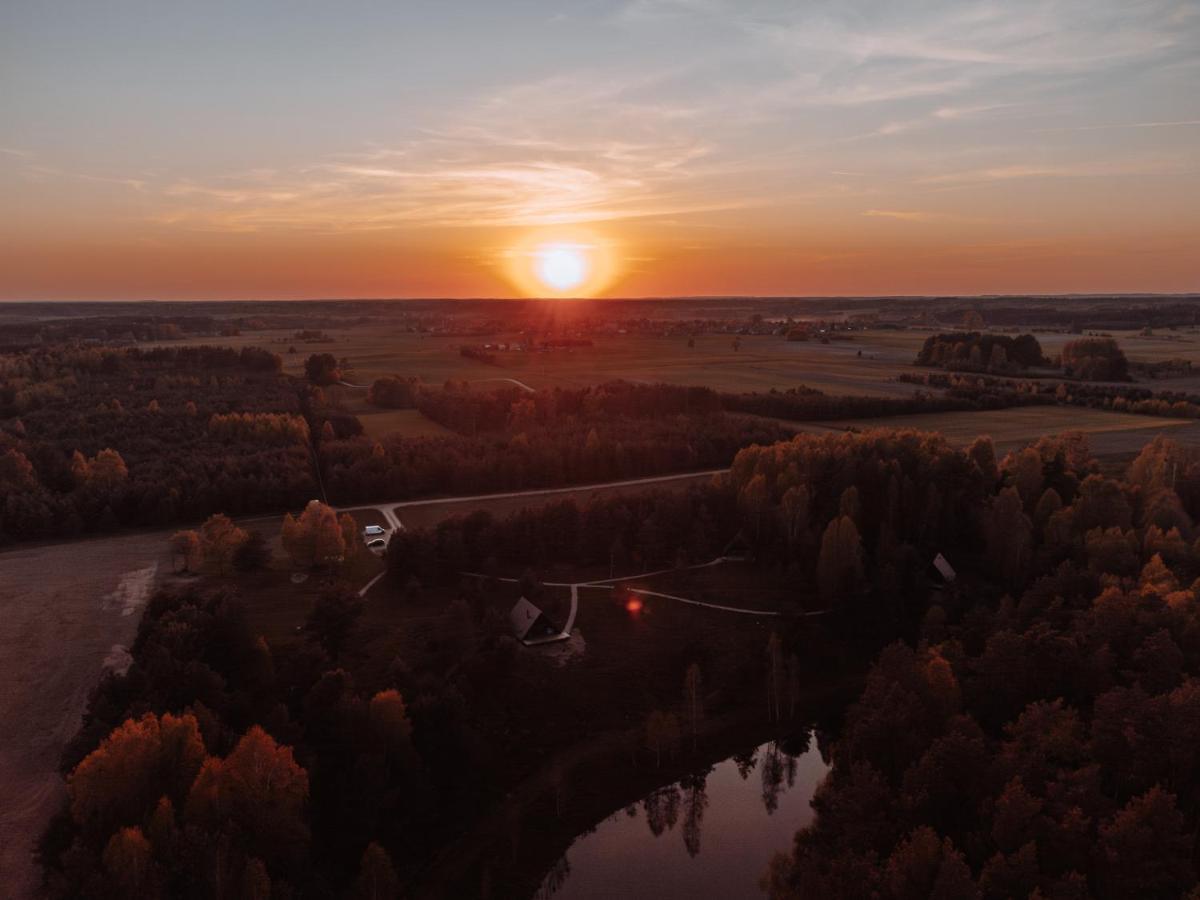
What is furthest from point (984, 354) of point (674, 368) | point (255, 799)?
point (255, 799)

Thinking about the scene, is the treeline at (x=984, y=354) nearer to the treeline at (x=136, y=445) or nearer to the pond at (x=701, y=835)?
the treeline at (x=136, y=445)

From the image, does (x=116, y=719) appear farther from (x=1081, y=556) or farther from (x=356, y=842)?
(x=1081, y=556)

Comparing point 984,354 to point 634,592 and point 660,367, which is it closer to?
point 660,367

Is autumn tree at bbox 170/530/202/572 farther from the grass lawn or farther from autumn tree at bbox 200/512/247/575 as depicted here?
the grass lawn

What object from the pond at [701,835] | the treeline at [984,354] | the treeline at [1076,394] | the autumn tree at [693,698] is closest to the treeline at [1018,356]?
the treeline at [984,354]

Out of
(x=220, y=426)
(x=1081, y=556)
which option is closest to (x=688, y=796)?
(x=1081, y=556)

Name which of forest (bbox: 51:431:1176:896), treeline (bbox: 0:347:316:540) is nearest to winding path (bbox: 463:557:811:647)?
forest (bbox: 51:431:1176:896)
